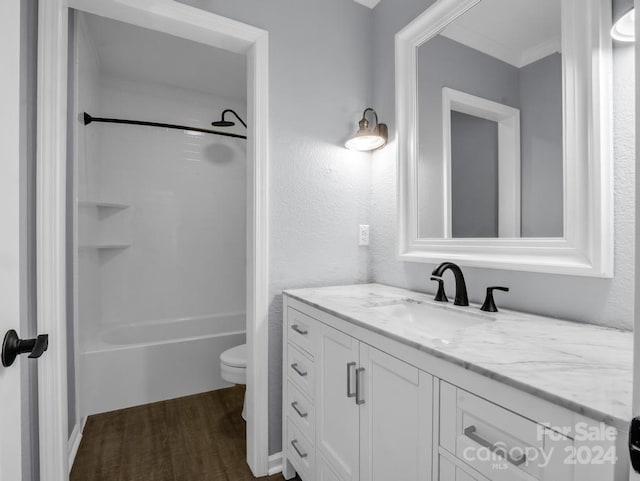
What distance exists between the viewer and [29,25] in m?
1.07

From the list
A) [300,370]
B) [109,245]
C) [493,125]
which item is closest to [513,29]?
[493,125]

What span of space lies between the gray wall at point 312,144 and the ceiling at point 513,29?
62 centimetres

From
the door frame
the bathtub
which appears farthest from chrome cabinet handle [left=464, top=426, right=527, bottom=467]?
the bathtub

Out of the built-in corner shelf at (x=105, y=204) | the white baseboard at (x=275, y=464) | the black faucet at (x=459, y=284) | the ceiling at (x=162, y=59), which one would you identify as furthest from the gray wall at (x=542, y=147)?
the built-in corner shelf at (x=105, y=204)

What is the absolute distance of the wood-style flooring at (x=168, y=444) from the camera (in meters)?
1.56

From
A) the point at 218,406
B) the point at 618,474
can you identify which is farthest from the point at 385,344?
the point at 218,406

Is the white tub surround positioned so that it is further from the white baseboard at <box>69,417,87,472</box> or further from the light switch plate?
the white baseboard at <box>69,417,87,472</box>

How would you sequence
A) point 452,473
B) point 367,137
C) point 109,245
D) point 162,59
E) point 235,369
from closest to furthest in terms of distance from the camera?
point 452,473 < point 367,137 < point 235,369 < point 162,59 < point 109,245

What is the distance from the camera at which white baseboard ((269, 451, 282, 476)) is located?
1587 millimetres

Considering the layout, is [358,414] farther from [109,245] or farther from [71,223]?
[109,245]

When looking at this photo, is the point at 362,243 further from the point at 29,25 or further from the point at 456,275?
the point at 29,25

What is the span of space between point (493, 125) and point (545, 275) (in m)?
0.61

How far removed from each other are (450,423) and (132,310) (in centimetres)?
280

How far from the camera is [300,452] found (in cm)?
141
